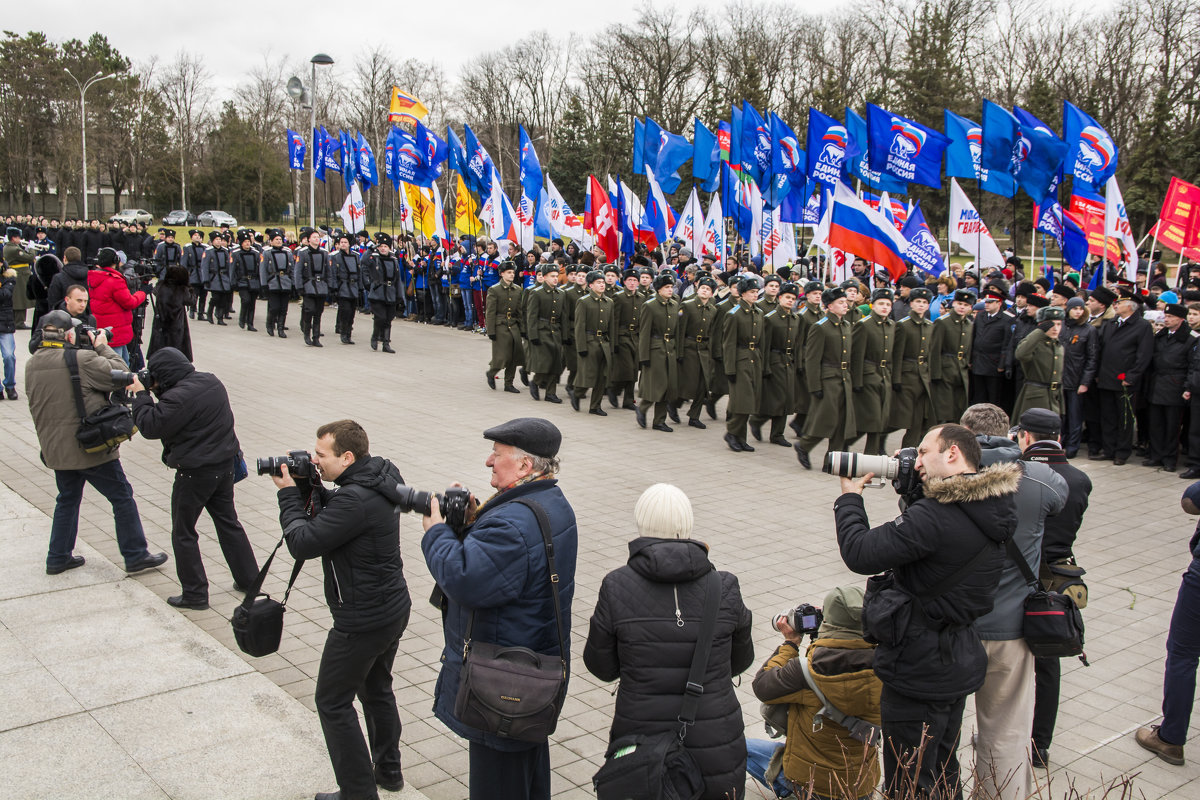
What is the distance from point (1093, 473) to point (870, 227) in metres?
4.15

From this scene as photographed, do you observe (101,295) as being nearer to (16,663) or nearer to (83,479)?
(83,479)

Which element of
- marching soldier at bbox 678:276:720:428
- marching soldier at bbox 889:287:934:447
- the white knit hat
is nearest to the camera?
the white knit hat

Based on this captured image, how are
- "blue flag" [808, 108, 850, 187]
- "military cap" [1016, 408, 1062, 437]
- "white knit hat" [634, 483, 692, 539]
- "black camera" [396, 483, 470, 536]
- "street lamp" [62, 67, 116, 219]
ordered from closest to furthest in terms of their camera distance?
"white knit hat" [634, 483, 692, 539] < "black camera" [396, 483, 470, 536] < "military cap" [1016, 408, 1062, 437] < "blue flag" [808, 108, 850, 187] < "street lamp" [62, 67, 116, 219]

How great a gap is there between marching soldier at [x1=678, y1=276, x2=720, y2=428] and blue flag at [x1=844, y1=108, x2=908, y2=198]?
14.3 ft

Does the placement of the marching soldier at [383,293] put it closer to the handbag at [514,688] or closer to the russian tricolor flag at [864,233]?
the russian tricolor flag at [864,233]

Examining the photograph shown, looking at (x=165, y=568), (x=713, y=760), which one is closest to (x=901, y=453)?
(x=713, y=760)

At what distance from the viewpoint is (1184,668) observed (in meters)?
4.89

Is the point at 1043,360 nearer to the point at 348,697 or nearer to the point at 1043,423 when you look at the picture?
the point at 1043,423

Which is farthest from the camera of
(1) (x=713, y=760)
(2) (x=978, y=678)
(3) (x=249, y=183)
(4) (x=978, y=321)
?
(3) (x=249, y=183)

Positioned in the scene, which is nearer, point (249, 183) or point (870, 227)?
point (870, 227)

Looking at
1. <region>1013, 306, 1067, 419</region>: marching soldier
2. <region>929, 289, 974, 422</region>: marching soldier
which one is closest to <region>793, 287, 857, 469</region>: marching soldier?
<region>929, 289, 974, 422</region>: marching soldier

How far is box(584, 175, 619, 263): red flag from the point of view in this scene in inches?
699

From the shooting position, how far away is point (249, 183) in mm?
68188

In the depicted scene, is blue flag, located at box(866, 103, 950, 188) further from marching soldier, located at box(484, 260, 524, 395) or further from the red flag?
marching soldier, located at box(484, 260, 524, 395)
